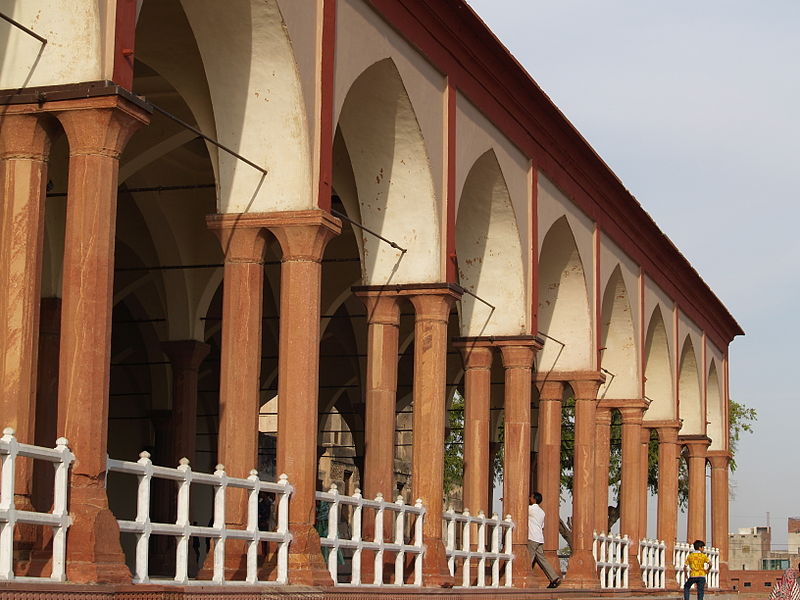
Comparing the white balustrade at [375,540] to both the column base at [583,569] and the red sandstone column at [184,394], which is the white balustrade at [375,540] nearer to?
the red sandstone column at [184,394]

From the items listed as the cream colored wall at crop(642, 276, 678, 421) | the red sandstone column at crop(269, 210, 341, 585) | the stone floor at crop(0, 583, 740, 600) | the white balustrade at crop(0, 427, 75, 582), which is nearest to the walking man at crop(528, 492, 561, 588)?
the stone floor at crop(0, 583, 740, 600)

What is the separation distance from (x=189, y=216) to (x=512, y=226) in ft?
16.9

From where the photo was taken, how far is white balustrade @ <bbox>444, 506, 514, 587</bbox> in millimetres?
20672

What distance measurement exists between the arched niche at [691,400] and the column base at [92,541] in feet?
90.8

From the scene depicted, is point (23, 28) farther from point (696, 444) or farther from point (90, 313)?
point (696, 444)

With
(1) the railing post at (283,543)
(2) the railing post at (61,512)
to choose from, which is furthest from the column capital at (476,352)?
(2) the railing post at (61,512)

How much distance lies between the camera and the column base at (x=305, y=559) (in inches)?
607

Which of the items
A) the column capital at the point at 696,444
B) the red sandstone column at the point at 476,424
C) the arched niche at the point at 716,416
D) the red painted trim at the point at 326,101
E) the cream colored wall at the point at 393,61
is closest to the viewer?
the red painted trim at the point at 326,101

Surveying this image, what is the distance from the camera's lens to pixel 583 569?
26.9m

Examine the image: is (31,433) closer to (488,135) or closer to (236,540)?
(236,540)

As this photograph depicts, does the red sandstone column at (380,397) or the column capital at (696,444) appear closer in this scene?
the red sandstone column at (380,397)

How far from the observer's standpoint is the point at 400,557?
18594 mm

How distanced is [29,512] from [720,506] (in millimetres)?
32772

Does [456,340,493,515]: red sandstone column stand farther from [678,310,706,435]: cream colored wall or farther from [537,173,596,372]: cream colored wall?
[678,310,706,435]: cream colored wall
